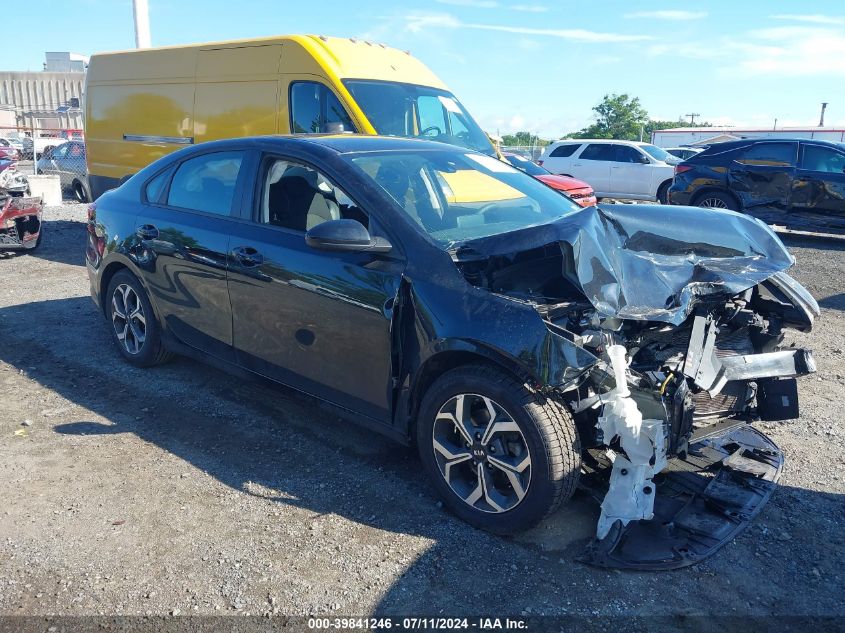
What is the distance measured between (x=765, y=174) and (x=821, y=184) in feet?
2.83

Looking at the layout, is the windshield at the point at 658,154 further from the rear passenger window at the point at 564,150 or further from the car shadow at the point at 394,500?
the car shadow at the point at 394,500

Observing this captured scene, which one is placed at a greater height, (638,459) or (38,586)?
(638,459)

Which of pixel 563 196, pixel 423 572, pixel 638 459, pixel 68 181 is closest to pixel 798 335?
pixel 563 196

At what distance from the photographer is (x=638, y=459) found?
2994 millimetres

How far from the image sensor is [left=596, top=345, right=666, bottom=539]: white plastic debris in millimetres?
2932

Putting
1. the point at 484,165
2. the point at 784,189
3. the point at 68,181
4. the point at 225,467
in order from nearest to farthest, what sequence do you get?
the point at 225,467, the point at 484,165, the point at 784,189, the point at 68,181

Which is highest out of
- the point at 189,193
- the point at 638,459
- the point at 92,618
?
the point at 189,193

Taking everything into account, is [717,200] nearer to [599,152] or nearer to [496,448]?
[599,152]

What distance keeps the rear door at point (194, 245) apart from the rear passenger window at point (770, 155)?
33.9 ft

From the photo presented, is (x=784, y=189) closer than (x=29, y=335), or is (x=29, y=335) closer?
(x=29, y=335)

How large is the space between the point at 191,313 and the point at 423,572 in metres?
2.48

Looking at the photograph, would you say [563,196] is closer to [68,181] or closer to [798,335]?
[798,335]

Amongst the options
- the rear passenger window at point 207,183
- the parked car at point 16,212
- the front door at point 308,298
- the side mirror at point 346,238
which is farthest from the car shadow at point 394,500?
the parked car at point 16,212

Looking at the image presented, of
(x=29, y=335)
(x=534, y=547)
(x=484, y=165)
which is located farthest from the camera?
(x=29, y=335)
